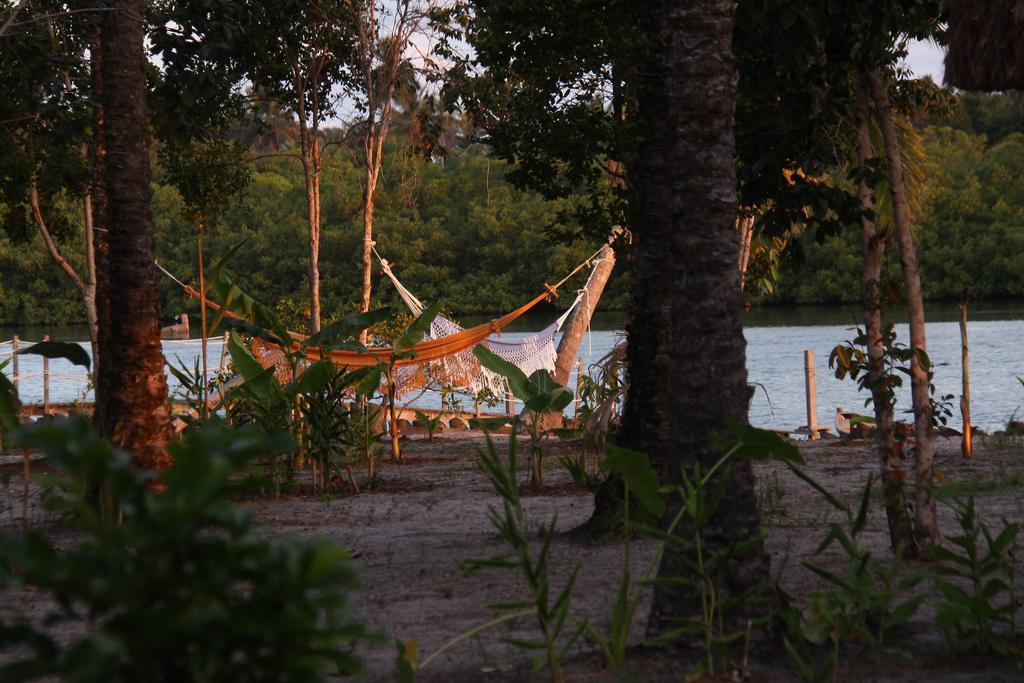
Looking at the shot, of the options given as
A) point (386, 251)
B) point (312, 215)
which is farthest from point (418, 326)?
point (386, 251)

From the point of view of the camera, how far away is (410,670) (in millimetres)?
1851

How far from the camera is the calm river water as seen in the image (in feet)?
40.5

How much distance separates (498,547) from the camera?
337 centimetres

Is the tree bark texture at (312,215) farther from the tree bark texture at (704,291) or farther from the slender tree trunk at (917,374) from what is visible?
the tree bark texture at (704,291)

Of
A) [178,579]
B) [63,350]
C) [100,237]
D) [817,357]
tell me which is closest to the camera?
[178,579]

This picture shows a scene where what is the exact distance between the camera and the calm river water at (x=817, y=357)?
40.5ft

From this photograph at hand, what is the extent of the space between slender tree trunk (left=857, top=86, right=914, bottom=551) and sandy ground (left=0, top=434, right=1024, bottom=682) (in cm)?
21

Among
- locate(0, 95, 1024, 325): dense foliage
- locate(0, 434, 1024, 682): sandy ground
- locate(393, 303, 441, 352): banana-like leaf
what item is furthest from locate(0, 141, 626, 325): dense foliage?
locate(0, 434, 1024, 682): sandy ground

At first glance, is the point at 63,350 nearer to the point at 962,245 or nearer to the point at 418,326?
the point at 418,326

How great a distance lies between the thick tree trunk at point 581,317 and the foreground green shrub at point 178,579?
24.8ft

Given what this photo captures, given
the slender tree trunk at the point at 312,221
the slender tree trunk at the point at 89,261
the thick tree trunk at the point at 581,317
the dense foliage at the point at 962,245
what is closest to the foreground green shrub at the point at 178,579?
the slender tree trunk at the point at 312,221

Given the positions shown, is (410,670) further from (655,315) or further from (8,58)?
(8,58)

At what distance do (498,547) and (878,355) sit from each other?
47.1 inches

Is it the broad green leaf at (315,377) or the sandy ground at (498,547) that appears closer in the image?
the sandy ground at (498,547)
